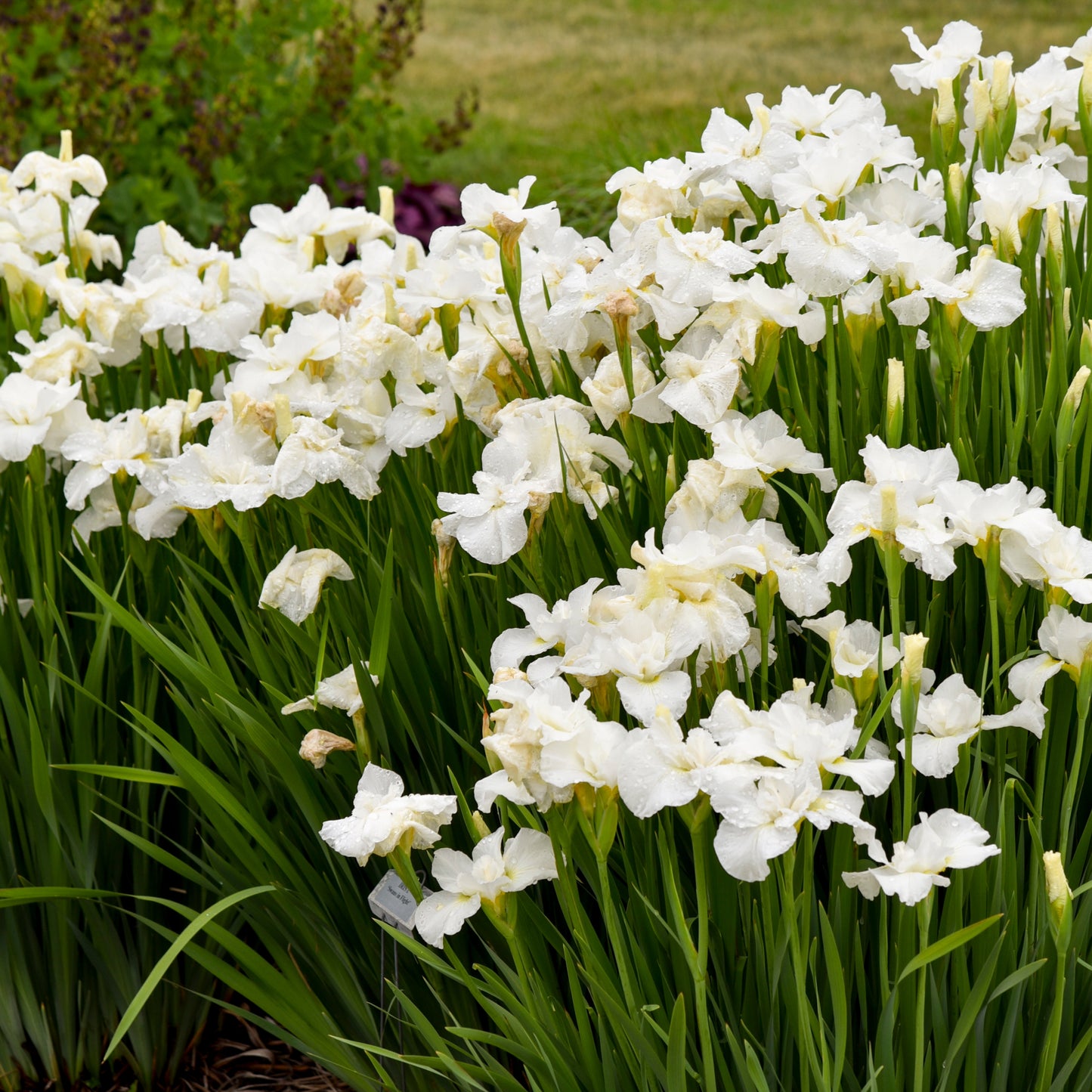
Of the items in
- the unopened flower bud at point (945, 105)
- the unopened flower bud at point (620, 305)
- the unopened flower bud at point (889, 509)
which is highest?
the unopened flower bud at point (945, 105)

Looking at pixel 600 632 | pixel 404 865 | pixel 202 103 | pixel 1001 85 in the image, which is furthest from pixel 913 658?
pixel 202 103

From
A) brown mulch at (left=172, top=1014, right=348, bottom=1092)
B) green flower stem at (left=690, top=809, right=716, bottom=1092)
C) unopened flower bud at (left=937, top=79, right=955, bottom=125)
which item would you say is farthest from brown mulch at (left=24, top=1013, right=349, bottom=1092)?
unopened flower bud at (left=937, top=79, right=955, bottom=125)

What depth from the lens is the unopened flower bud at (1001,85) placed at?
5.10 ft

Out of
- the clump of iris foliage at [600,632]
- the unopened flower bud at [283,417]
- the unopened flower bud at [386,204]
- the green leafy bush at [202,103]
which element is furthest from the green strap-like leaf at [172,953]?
the green leafy bush at [202,103]

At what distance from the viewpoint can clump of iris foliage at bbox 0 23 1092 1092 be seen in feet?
3.50

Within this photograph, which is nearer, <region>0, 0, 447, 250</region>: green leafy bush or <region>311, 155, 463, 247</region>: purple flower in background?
<region>0, 0, 447, 250</region>: green leafy bush

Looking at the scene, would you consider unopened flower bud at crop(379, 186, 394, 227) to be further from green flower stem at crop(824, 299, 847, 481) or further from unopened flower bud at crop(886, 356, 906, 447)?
unopened flower bud at crop(886, 356, 906, 447)

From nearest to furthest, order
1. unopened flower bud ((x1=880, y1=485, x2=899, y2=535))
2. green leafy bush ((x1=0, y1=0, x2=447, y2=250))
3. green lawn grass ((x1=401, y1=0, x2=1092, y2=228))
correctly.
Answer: unopened flower bud ((x1=880, y1=485, x2=899, y2=535)) < green leafy bush ((x1=0, y1=0, x2=447, y2=250)) < green lawn grass ((x1=401, y1=0, x2=1092, y2=228))

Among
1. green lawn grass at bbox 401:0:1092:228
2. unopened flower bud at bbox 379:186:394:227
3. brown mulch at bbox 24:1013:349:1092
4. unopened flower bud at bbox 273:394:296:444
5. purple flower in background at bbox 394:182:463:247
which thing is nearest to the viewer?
unopened flower bud at bbox 273:394:296:444

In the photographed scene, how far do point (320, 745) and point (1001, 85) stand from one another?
1128mm

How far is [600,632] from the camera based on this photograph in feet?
3.55

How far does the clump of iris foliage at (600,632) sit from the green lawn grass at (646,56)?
5.11 m

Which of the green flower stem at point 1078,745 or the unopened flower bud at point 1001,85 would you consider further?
the unopened flower bud at point 1001,85

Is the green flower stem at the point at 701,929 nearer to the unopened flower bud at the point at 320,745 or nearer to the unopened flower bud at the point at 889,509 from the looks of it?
the unopened flower bud at the point at 889,509
